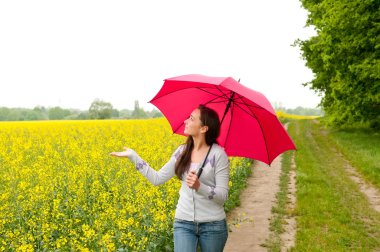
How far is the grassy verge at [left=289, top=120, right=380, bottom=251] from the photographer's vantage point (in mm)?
7547

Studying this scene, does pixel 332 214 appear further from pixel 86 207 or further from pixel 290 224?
pixel 86 207

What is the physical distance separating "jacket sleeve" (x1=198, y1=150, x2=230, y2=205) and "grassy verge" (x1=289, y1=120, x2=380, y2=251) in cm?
417

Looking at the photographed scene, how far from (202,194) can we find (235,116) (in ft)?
4.03

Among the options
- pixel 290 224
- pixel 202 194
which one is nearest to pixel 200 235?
pixel 202 194

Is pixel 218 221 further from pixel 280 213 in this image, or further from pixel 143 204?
pixel 280 213

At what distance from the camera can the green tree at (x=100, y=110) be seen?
68.6 meters

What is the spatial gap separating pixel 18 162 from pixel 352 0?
1529 centimetres

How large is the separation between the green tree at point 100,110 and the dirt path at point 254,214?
187ft

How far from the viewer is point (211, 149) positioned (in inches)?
145

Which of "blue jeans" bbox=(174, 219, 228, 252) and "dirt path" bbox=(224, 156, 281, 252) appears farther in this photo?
"dirt path" bbox=(224, 156, 281, 252)

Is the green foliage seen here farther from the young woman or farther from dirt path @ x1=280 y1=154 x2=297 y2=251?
the young woman

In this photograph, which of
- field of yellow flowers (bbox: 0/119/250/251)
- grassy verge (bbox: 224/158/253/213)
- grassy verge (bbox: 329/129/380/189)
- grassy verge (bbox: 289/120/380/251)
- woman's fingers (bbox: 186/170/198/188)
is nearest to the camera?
woman's fingers (bbox: 186/170/198/188)

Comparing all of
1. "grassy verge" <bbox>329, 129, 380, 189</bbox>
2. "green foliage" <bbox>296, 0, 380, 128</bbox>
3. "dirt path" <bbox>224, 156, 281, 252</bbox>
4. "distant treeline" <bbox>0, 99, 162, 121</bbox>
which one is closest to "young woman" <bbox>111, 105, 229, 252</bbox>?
"dirt path" <bbox>224, 156, 281, 252</bbox>

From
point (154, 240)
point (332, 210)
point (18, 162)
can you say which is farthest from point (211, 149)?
point (18, 162)
